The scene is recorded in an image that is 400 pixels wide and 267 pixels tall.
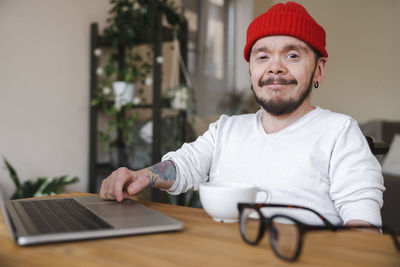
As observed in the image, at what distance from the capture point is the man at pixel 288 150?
897mm

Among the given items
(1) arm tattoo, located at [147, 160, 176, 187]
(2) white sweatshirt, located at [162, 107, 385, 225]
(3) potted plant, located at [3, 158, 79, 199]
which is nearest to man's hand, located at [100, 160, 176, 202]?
(1) arm tattoo, located at [147, 160, 176, 187]

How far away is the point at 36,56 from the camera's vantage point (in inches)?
91.8

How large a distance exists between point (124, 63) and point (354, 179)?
210 centimetres

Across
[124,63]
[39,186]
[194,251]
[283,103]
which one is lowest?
[39,186]

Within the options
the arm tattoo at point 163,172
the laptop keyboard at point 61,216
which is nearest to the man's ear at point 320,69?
the arm tattoo at point 163,172

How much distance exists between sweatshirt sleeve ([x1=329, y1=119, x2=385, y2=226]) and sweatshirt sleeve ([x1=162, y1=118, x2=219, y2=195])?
0.38m

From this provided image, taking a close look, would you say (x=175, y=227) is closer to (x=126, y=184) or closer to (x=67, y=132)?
(x=126, y=184)

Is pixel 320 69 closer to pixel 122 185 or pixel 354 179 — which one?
pixel 354 179

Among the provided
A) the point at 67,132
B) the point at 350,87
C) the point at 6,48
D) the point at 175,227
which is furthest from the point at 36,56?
the point at 350,87

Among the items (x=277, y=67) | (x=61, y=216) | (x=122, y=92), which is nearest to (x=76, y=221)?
(x=61, y=216)

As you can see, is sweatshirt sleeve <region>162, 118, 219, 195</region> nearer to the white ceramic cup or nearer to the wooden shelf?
the white ceramic cup

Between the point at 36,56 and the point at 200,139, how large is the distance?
1.58 metres

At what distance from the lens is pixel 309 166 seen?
0.96m

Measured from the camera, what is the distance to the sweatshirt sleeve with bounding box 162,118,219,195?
1.09 metres
